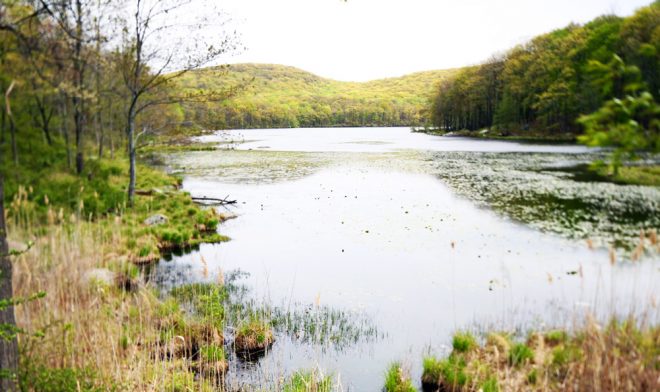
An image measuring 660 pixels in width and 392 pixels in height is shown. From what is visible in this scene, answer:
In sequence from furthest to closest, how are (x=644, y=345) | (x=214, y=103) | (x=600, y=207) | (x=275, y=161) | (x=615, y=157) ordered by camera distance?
1. (x=275, y=161)
2. (x=600, y=207)
3. (x=214, y=103)
4. (x=644, y=345)
5. (x=615, y=157)

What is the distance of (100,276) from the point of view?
11.8 m

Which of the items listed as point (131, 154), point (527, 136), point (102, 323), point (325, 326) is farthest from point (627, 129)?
point (527, 136)

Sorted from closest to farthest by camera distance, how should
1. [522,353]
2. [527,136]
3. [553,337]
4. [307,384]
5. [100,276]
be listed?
[307,384], [522,353], [553,337], [100,276], [527,136]

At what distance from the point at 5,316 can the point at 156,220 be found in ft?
50.5

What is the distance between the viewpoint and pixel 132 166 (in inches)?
844

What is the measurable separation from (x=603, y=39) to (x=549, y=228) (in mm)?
78691

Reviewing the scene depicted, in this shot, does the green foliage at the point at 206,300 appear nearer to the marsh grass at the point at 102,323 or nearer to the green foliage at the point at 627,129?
the marsh grass at the point at 102,323

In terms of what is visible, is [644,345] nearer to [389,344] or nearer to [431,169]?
[389,344]

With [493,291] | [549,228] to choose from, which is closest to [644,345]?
[493,291]

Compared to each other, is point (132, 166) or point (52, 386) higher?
point (132, 166)

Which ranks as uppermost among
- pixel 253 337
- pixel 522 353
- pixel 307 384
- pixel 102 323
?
pixel 102 323

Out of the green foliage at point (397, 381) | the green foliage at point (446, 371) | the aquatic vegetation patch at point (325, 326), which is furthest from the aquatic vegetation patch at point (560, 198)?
the green foliage at point (397, 381)

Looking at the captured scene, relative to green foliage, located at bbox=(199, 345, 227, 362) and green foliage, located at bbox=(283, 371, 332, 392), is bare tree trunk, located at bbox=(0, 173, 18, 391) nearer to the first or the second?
green foliage, located at bbox=(283, 371, 332, 392)

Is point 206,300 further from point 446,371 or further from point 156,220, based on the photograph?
point 156,220
